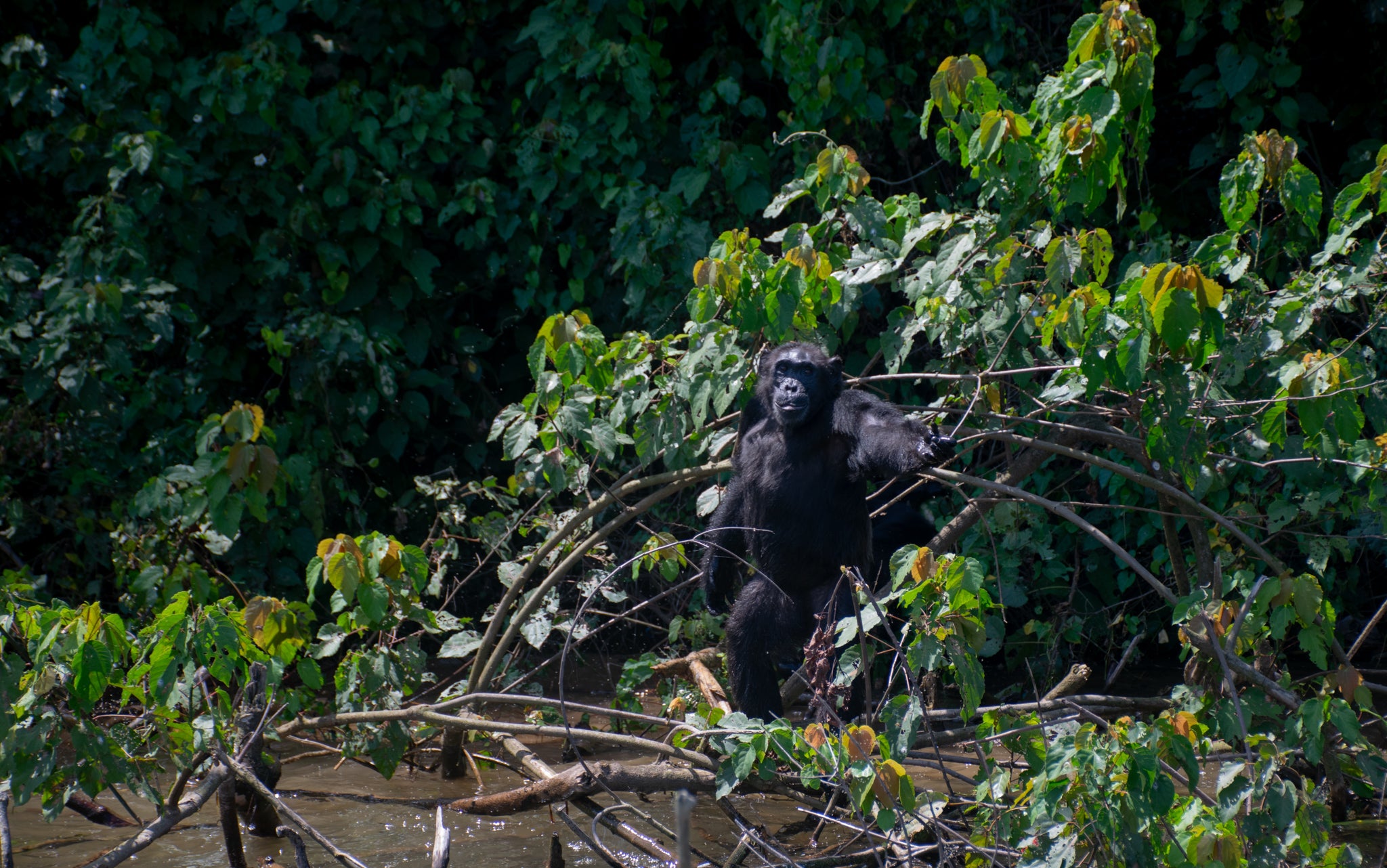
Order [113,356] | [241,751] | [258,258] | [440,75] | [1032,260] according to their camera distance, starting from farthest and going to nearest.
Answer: [440,75], [258,258], [113,356], [1032,260], [241,751]

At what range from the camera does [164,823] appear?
3.64 metres

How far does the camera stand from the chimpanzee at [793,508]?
4328mm

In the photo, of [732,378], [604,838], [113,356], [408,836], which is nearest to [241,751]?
[408,836]

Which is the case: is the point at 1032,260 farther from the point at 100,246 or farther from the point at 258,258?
the point at 100,246

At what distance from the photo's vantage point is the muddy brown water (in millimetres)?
4188

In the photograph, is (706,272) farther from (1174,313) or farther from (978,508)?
(1174,313)

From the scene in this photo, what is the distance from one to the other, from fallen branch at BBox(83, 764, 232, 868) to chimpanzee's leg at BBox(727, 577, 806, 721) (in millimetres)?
1723

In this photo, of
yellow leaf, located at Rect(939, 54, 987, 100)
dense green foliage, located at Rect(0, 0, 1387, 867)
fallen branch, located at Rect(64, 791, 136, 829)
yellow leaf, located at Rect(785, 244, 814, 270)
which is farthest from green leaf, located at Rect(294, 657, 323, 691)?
yellow leaf, located at Rect(939, 54, 987, 100)

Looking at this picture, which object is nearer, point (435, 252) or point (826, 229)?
point (826, 229)

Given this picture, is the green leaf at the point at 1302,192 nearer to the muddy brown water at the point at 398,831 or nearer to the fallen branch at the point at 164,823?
the muddy brown water at the point at 398,831

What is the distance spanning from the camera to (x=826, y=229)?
442 cm

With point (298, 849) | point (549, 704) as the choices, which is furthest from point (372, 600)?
point (298, 849)

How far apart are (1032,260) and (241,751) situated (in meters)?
3.08

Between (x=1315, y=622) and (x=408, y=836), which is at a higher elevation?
(x=1315, y=622)
